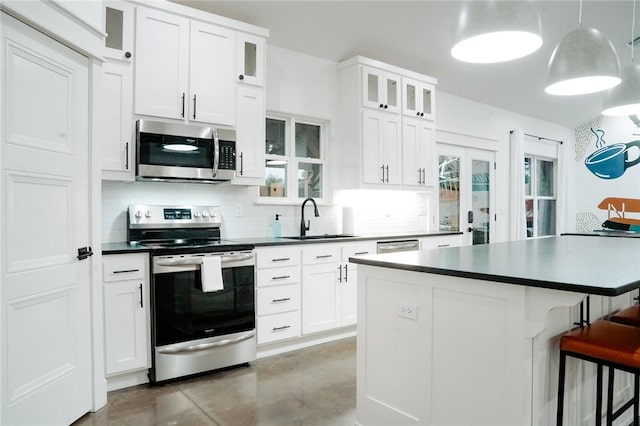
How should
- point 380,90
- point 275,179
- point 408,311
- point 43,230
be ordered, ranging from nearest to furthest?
point 408,311
point 43,230
point 275,179
point 380,90

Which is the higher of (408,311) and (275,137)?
(275,137)

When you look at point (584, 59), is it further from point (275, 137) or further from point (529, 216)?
point (529, 216)

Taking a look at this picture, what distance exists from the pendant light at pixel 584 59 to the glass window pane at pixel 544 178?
5.62 m

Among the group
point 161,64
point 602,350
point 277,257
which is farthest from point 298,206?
point 602,350

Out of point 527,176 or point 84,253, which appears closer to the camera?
point 84,253

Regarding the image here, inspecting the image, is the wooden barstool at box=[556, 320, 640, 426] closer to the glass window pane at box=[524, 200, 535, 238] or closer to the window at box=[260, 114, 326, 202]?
the window at box=[260, 114, 326, 202]

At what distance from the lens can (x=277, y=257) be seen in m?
3.51

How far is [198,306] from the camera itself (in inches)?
119

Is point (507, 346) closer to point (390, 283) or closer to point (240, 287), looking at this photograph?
point (390, 283)

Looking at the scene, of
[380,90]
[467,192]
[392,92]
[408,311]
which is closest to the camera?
[408,311]

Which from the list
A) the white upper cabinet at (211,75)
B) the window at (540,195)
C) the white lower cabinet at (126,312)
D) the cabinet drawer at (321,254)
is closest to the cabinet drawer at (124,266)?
the white lower cabinet at (126,312)

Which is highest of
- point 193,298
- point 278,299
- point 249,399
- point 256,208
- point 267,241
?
point 256,208

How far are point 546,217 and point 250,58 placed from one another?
21.1 ft

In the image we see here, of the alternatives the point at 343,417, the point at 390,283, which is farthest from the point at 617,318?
the point at 343,417
